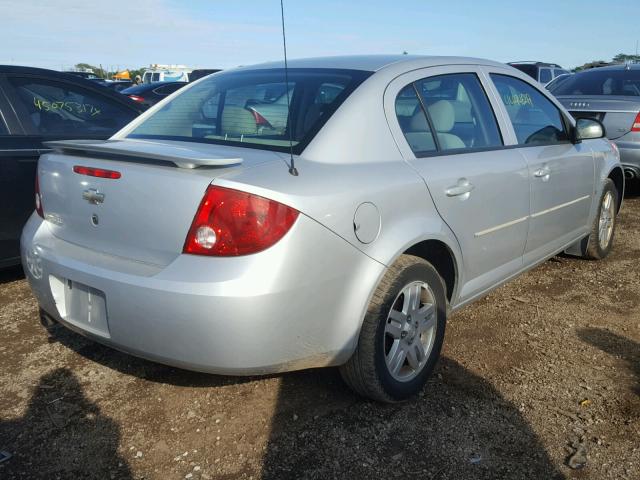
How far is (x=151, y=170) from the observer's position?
90.2 inches

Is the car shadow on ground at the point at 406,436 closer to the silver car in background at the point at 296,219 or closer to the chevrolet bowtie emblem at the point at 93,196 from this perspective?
the silver car in background at the point at 296,219

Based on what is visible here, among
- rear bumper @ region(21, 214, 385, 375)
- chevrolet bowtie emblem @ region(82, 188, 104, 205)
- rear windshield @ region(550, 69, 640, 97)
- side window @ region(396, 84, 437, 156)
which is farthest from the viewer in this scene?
rear windshield @ region(550, 69, 640, 97)

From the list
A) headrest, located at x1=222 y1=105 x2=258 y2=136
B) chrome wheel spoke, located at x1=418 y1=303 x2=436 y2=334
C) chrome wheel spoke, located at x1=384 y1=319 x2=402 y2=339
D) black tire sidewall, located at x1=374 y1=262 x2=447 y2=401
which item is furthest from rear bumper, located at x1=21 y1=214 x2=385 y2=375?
headrest, located at x1=222 y1=105 x2=258 y2=136

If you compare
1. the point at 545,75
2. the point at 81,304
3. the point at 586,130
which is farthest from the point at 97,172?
the point at 545,75

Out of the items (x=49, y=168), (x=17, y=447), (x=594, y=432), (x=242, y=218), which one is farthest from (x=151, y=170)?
(x=594, y=432)

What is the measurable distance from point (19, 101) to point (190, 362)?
3.00m

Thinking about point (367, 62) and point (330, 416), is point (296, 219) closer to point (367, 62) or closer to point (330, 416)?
point (330, 416)

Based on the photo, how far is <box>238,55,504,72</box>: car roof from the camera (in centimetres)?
293

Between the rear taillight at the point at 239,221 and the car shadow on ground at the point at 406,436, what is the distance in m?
0.88

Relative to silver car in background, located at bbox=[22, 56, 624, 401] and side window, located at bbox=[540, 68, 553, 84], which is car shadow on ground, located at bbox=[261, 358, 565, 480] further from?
side window, located at bbox=[540, 68, 553, 84]

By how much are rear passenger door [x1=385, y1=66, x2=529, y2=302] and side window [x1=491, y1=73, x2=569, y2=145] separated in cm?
24

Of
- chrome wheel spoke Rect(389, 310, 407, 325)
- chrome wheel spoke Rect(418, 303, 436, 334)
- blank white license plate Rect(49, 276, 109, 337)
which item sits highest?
blank white license plate Rect(49, 276, 109, 337)

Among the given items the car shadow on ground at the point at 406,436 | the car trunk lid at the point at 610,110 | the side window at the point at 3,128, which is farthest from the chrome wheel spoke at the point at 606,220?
the side window at the point at 3,128

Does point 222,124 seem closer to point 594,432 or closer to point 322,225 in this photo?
point 322,225
